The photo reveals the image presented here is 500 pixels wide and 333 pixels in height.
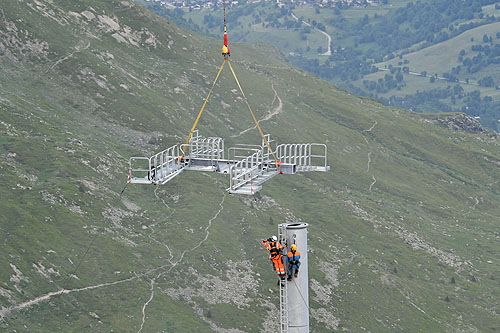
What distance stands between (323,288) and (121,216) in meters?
38.2

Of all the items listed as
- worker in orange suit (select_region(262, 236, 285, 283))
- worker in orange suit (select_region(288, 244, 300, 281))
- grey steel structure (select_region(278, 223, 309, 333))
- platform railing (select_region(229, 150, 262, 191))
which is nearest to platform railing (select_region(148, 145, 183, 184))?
platform railing (select_region(229, 150, 262, 191))

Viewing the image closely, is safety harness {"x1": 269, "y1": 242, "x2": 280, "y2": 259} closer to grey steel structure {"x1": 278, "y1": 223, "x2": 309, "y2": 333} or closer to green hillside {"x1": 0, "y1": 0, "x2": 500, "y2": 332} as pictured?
grey steel structure {"x1": 278, "y1": 223, "x2": 309, "y2": 333}

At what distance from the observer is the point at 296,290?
184ft

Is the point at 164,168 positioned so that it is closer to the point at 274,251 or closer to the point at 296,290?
the point at 274,251

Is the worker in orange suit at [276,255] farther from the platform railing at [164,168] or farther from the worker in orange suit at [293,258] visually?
the platform railing at [164,168]

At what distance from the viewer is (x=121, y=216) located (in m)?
141

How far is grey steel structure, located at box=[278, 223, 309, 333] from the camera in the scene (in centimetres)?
5528

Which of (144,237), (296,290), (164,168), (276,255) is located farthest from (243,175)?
(144,237)

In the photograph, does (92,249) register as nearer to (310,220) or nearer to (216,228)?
(216,228)

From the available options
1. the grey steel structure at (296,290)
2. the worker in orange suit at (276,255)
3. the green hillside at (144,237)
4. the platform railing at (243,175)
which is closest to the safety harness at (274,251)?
the worker in orange suit at (276,255)

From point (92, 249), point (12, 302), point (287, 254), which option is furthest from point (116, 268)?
point (287, 254)

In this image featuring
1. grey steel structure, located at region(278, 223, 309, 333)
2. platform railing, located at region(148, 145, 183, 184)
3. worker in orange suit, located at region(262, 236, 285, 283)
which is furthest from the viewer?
platform railing, located at region(148, 145, 183, 184)

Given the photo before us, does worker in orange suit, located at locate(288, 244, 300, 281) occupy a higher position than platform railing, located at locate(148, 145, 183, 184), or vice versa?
platform railing, located at locate(148, 145, 183, 184)

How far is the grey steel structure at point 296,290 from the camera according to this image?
55.3 metres
